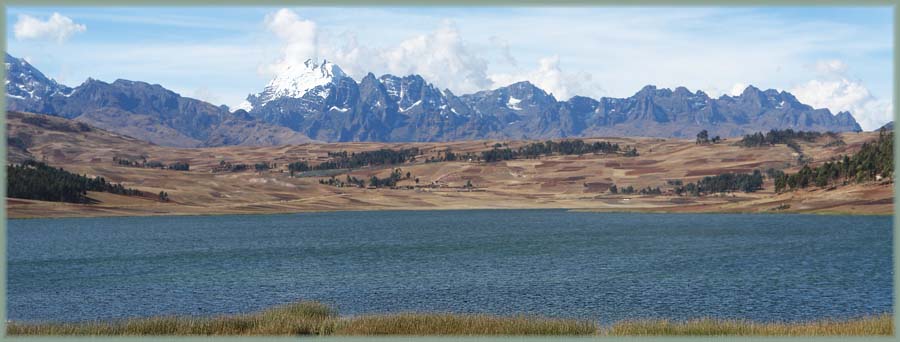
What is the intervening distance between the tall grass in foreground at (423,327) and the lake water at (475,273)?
532 inches

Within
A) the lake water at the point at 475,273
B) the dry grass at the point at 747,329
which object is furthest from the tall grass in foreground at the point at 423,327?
the lake water at the point at 475,273

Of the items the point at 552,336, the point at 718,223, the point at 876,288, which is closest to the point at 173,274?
the point at 552,336

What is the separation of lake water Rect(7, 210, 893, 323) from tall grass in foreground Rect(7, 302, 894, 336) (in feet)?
44.3

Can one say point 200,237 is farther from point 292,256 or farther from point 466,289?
point 466,289

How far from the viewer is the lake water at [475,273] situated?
6262 centimetres

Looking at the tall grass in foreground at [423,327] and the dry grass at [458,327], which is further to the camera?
the dry grass at [458,327]

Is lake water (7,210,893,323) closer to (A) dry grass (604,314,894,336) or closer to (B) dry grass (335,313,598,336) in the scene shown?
(A) dry grass (604,314,894,336)

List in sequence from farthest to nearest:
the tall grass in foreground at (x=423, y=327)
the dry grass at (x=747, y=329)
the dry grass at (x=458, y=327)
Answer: the dry grass at (x=458, y=327), the tall grass in foreground at (x=423, y=327), the dry grass at (x=747, y=329)

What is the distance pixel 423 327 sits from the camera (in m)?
44.0

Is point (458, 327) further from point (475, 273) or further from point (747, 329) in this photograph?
point (475, 273)

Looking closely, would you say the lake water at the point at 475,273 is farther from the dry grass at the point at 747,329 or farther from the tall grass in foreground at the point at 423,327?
the tall grass in foreground at the point at 423,327

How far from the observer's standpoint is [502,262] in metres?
97.1

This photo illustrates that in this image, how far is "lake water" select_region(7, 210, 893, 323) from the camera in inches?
2466

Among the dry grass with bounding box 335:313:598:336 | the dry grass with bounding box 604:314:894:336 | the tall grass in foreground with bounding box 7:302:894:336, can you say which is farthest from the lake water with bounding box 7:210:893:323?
the dry grass with bounding box 335:313:598:336
